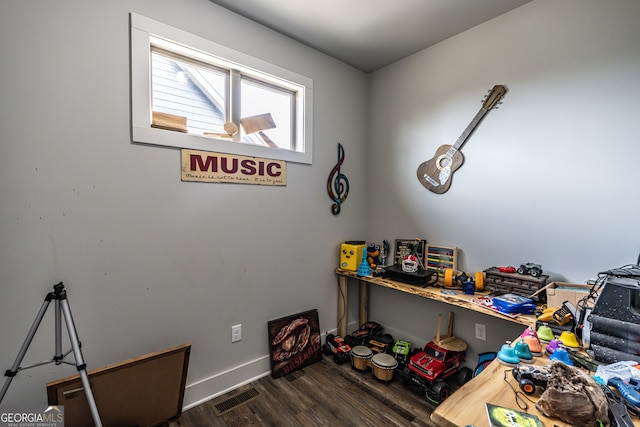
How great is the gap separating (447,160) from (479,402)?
1903mm

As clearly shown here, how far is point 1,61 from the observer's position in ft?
4.45

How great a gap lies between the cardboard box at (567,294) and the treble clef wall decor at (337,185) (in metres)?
1.66

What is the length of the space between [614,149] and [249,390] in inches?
110

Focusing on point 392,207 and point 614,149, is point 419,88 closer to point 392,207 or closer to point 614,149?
point 392,207

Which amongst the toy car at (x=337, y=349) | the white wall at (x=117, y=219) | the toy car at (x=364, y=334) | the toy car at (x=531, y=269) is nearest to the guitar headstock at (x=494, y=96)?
the toy car at (x=531, y=269)

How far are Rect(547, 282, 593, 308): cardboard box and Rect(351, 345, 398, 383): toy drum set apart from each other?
1.15 metres

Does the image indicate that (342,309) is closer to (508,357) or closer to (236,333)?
(236,333)

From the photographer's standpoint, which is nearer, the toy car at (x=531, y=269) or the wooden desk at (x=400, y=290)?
the wooden desk at (x=400, y=290)

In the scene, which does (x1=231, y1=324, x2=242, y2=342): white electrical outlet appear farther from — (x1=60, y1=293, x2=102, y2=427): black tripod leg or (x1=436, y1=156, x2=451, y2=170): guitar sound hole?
(x1=436, y1=156, x2=451, y2=170): guitar sound hole

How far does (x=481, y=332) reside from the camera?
220cm

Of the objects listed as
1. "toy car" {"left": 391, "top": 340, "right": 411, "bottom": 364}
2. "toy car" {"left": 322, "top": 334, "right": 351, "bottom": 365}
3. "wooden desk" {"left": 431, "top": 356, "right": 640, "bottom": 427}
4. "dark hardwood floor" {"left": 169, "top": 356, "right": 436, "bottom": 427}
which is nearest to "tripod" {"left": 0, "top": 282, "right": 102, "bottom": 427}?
"dark hardwood floor" {"left": 169, "top": 356, "right": 436, "bottom": 427}

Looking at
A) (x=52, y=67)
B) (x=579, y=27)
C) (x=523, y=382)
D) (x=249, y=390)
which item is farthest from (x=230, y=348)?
(x=579, y=27)

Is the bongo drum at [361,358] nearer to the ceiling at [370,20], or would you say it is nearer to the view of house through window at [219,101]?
the view of house through window at [219,101]

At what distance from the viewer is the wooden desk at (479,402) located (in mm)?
817
